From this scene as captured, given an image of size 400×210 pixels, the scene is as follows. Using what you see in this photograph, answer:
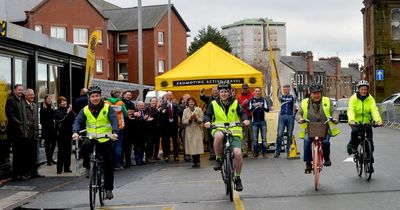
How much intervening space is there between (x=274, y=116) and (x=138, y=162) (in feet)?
14.9

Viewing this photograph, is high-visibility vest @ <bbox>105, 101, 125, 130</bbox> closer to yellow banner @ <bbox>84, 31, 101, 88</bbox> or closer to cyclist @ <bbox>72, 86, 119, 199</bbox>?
yellow banner @ <bbox>84, 31, 101, 88</bbox>

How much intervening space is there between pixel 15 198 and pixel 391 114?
27.0 meters

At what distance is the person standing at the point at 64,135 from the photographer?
49.7 ft

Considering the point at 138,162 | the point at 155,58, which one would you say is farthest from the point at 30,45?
the point at 155,58

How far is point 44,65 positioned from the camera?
17.1 metres

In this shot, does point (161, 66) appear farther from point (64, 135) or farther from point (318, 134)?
point (318, 134)

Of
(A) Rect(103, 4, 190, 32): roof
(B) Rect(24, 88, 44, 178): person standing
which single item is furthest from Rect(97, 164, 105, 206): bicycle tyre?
(A) Rect(103, 4, 190, 32): roof

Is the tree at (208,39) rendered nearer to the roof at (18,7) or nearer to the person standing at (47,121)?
the roof at (18,7)

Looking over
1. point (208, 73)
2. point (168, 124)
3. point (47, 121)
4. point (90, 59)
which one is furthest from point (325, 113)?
point (208, 73)

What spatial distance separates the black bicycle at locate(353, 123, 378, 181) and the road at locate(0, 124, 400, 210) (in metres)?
0.19

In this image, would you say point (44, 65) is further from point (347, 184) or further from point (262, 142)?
point (347, 184)

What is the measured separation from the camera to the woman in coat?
53.9 ft

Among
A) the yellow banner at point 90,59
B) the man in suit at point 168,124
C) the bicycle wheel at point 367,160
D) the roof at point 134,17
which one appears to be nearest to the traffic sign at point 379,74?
the roof at point 134,17

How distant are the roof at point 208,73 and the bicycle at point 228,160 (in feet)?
26.5
